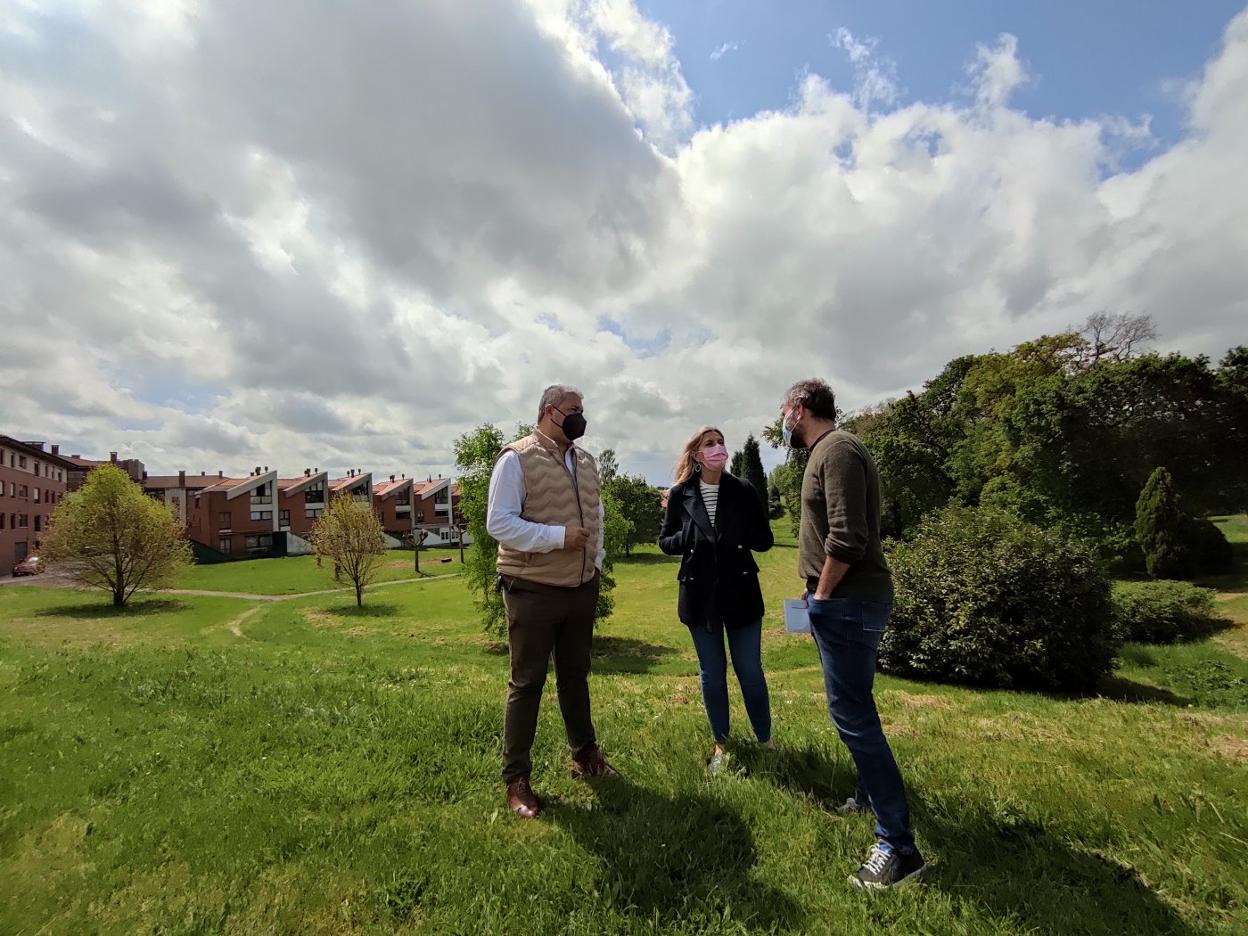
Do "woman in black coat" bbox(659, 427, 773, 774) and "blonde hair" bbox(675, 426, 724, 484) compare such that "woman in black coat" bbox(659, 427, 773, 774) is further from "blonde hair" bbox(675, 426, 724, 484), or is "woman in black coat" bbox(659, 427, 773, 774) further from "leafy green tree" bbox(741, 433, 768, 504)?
"leafy green tree" bbox(741, 433, 768, 504)

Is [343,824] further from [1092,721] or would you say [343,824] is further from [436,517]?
[436,517]

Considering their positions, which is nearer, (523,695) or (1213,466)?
(523,695)

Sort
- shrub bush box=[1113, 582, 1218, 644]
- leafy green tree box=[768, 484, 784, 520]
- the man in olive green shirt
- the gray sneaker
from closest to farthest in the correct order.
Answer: the gray sneaker < the man in olive green shirt < shrub bush box=[1113, 582, 1218, 644] < leafy green tree box=[768, 484, 784, 520]

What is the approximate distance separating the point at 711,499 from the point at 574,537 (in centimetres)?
121

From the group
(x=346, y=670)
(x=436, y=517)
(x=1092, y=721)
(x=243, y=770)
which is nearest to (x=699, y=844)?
(x=243, y=770)

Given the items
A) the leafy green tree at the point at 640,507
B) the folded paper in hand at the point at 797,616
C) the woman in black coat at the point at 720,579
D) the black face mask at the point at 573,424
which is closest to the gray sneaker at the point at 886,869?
the folded paper in hand at the point at 797,616

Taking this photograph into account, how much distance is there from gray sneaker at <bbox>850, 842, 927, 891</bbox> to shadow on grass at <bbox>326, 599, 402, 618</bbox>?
→ 1279 inches

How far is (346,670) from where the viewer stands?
7816mm

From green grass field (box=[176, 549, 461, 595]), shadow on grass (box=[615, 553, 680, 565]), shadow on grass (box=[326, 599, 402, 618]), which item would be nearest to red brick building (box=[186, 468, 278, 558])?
green grass field (box=[176, 549, 461, 595])

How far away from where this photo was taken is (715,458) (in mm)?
4160

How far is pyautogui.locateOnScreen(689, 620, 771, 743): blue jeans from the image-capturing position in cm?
404

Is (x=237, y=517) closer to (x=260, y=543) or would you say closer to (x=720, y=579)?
(x=260, y=543)

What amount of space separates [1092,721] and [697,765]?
189 inches

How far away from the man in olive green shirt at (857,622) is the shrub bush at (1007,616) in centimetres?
1048
